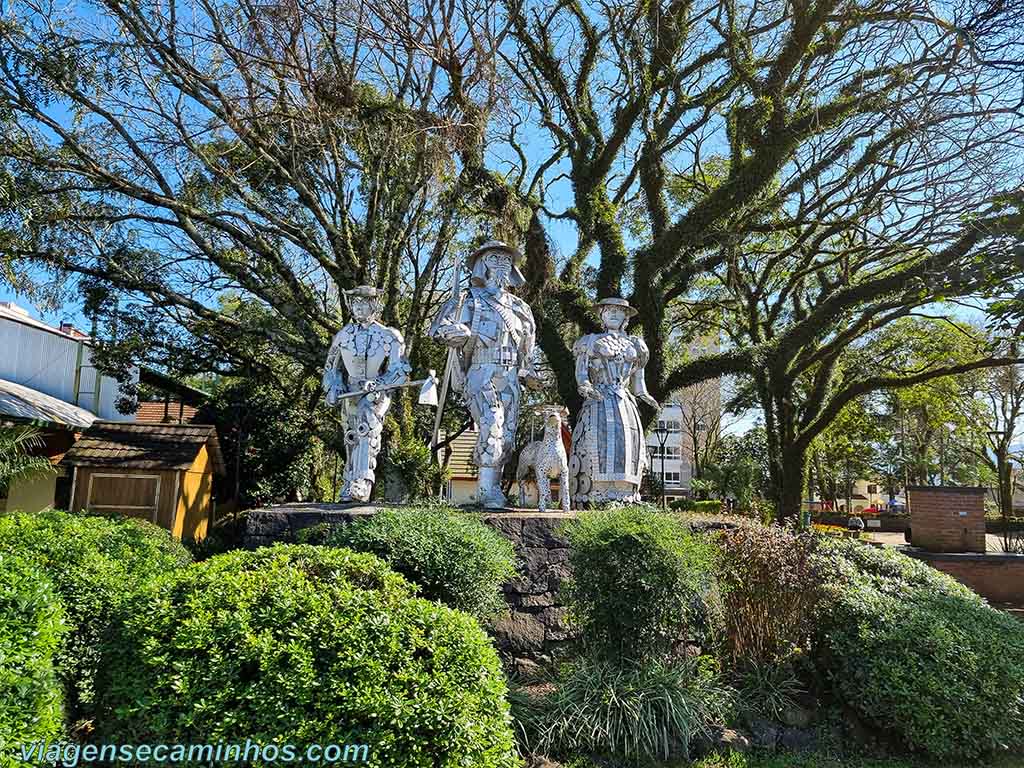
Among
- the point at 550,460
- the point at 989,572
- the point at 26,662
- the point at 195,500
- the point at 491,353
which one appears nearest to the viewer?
the point at 26,662

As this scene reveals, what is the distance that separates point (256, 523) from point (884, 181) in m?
10.5

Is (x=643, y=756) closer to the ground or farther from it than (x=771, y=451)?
closer to the ground

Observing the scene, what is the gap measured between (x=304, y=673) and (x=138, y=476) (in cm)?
1125

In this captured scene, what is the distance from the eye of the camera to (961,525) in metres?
14.1

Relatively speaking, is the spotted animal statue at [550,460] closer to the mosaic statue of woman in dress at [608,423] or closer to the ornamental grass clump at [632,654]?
the mosaic statue of woman in dress at [608,423]

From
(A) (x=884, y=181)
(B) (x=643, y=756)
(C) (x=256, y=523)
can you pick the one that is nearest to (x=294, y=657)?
(B) (x=643, y=756)

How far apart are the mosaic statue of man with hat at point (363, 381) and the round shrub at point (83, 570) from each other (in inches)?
101

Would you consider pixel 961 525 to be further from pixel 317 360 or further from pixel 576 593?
pixel 317 360

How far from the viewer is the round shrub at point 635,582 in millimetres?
5199

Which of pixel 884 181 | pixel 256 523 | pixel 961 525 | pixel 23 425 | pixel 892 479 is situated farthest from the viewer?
pixel 892 479

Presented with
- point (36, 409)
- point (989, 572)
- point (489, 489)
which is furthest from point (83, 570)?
point (989, 572)

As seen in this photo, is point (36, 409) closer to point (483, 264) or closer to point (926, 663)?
point (483, 264)

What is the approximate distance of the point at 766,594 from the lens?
5852mm

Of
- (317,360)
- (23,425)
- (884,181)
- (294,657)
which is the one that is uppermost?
(884,181)
